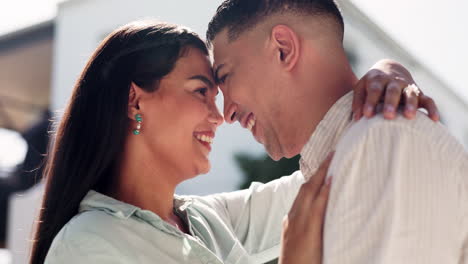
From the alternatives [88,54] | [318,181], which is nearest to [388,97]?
[318,181]

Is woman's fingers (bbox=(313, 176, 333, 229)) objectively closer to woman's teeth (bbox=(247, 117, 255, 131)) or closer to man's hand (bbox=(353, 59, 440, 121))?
man's hand (bbox=(353, 59, 440, 121))

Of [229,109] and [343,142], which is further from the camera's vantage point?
[229,109]

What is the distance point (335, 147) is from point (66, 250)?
656 mm

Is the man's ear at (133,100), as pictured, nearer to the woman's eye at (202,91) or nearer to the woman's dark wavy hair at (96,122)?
the woman's dark wavy hair at (96,122)

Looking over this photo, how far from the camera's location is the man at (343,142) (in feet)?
3.12

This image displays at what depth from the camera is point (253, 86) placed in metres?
1.44

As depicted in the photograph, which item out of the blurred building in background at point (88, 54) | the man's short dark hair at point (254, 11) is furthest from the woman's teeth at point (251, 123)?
the blurred building in background at point (88, 54)

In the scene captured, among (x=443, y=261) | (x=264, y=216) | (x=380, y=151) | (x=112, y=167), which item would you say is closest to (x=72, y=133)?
(x=112, y=167)

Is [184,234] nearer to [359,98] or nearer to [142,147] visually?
[142,147]

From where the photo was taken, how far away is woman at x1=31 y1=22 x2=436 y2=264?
5.26ft

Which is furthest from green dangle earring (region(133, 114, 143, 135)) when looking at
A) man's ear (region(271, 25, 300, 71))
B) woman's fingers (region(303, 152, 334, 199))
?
woman's fingers (region(303, 152, 334, 199))

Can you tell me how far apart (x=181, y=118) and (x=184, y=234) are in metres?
0.30

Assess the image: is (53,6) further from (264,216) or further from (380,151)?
(380,151)

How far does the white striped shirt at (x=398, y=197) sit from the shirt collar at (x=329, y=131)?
0.12m
